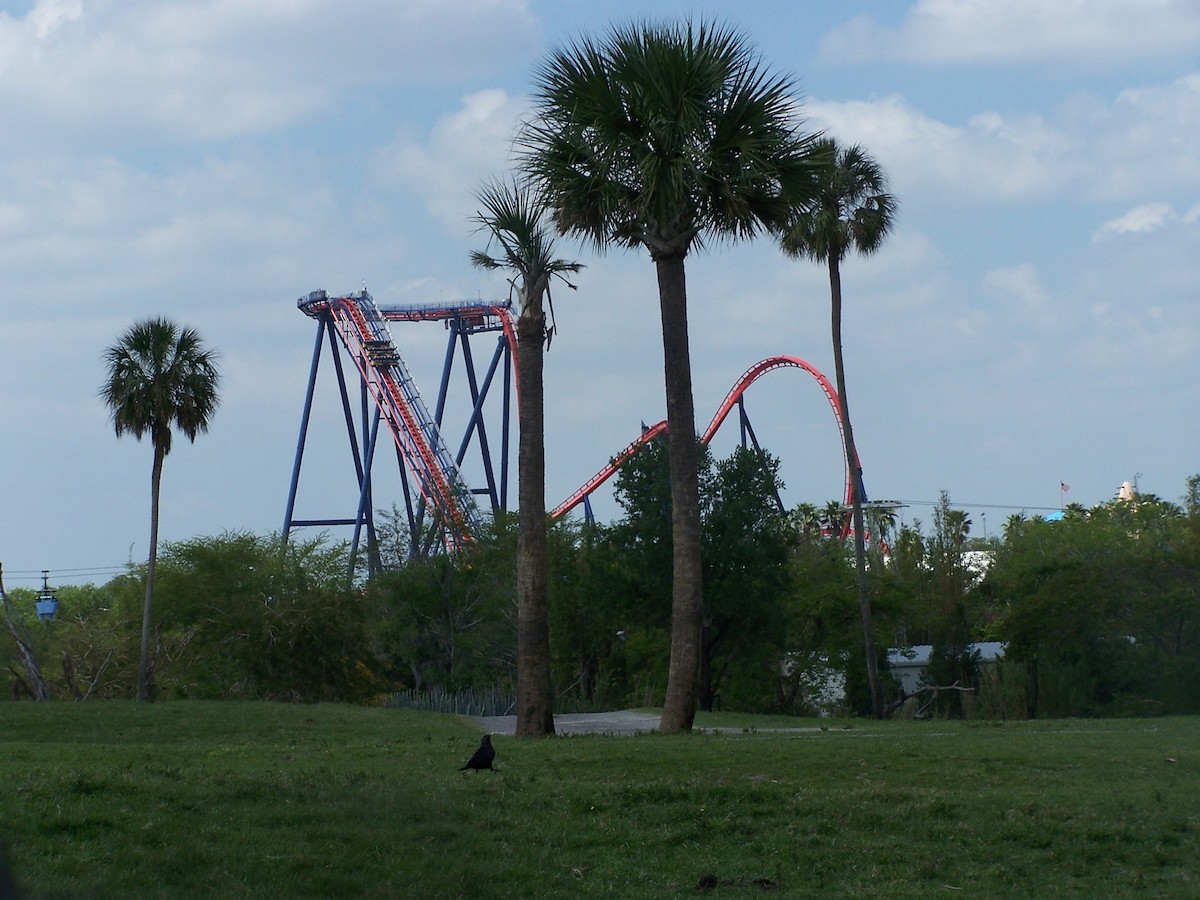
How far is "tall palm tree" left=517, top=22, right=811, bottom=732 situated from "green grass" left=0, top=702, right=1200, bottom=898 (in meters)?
4.30

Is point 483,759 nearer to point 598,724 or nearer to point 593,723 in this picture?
point 598,724

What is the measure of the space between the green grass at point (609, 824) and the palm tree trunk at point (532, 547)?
4.47 meters

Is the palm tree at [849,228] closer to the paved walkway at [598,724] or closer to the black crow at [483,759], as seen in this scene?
the paved walkway at [598,724]

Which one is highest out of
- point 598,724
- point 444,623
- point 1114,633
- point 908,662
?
point 444,623

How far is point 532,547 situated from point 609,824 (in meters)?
9.16

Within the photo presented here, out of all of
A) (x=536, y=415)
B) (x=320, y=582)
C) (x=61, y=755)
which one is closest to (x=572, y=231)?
(x=536, y=415)

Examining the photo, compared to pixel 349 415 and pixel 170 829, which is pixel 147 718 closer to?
pixel 170 829

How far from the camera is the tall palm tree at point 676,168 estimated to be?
16.3m

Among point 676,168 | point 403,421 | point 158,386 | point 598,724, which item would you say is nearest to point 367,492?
point 403,421

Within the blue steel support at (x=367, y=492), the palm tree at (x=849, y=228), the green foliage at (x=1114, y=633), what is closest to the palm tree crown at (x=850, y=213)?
the palm tree at (x=849, y=228)

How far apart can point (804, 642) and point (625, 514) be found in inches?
350

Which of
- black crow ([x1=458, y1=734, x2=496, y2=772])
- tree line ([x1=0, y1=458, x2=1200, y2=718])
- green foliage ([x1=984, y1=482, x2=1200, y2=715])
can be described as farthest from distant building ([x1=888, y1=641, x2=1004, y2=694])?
black crow ([x1=458, y1=734, x2=496, y2=772])

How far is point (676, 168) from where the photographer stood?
1647cm

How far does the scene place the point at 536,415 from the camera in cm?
1852
